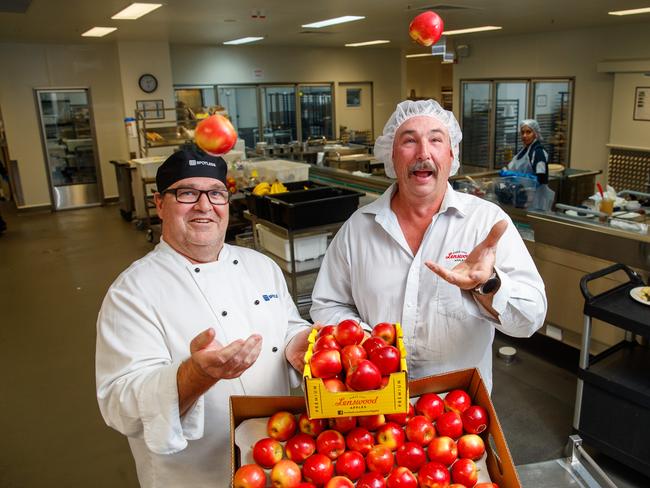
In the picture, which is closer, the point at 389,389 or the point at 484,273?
the point at 389,389

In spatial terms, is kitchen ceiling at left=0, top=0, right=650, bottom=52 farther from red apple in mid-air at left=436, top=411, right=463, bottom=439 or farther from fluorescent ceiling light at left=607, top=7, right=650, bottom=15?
red apple in mid-air at left=436, top=411, right=463, bottom=439

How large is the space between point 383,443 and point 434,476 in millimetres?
139

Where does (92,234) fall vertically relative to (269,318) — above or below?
below

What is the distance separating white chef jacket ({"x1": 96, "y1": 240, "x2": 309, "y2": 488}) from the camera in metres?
1.24

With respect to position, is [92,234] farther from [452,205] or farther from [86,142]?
[452,205]

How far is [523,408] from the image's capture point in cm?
338

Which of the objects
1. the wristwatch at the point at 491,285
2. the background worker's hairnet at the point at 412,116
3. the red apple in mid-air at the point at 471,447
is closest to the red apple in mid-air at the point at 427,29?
the background worker's hairnet at the point at 412,116

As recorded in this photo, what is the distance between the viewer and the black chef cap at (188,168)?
4.95 ft

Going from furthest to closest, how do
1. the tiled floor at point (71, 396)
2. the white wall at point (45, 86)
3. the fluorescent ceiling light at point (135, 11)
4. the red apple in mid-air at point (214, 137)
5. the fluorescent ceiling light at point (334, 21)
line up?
the white wall at point (45, 86) < the fluorescent ceiling light at point (334, 21) < the fluorescent ceiling light at point (135, 11) < the tiled floor at point (71, 396) < the red apple in mid-air at point (214, 137)

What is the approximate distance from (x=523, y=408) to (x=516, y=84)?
7.34 metres

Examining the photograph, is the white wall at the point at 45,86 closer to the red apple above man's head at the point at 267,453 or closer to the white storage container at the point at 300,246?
the white storage container at the point at 300,246

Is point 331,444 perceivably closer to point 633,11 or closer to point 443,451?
point 443,451

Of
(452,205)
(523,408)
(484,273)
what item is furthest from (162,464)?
(523,408)

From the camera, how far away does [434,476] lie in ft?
3.71
